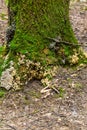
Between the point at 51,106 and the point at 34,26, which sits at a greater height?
the point at 34,26

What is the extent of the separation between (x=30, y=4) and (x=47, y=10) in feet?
1.04

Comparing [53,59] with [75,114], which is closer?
[75,114]

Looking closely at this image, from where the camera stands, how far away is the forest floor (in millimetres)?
4332

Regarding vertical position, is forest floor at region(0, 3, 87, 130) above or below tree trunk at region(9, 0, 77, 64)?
below

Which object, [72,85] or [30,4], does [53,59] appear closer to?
[72,85]

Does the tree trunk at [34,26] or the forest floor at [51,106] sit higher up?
the tree trunk at [34,26]

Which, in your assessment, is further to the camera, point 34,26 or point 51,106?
point 34,26

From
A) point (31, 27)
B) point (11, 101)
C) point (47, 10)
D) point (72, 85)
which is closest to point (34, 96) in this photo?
point (11, 101)

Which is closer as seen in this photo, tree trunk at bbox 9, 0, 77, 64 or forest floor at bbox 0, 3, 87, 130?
forest floor at bbox 0, 3, 87, 130

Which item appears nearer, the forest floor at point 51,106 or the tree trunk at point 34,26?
the forest floor at point 51,106

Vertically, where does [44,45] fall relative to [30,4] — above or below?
below

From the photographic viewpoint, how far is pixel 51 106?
15.4 feet

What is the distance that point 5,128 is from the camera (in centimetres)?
424

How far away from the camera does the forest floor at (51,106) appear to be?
4.33 metres
